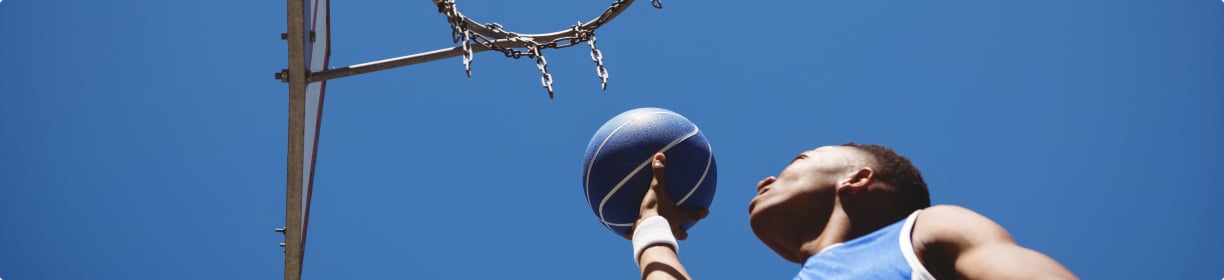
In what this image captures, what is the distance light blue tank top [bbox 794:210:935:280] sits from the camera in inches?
105

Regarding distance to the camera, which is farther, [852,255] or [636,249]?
[636,249]

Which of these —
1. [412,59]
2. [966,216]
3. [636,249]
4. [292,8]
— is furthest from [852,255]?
[412,59]

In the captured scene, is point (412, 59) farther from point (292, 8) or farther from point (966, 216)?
point (966, 216)

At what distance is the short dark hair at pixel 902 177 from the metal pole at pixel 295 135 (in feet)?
10.9

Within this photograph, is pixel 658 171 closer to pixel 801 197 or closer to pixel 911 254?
pixel 801 197

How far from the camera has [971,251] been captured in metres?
2.51

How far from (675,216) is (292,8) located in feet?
8.22

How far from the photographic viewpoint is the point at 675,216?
14.2 ft

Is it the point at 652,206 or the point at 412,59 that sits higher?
the point at 412,59

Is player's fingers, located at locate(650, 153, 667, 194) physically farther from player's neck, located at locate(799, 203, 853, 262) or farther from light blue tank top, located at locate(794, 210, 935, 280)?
light blue tank top, located at locate(794, 210, 935, 280)

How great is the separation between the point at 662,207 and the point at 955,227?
1.82 metres

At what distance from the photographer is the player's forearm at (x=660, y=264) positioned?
3.27 metres

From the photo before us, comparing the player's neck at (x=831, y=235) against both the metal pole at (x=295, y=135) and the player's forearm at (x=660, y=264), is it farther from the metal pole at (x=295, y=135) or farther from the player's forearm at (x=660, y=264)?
the metal pole at (x=295, y=135)

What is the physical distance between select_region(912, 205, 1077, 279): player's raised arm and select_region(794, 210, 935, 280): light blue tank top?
0.12 ft
